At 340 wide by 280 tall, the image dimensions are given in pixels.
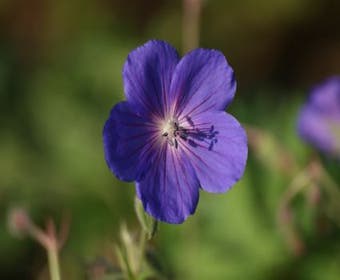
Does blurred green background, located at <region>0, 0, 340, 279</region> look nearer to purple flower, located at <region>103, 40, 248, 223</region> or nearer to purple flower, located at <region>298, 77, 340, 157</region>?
purple flower, located at <region>298, 77, 340, 157</region>

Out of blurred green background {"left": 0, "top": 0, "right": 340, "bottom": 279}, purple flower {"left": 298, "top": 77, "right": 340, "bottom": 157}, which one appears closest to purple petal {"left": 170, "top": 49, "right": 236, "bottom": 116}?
blurred green background {"left": 0, "top": 0, "right": 340, "bottom": 279}

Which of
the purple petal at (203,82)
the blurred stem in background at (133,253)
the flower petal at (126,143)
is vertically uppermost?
the purple petal at (203,82)

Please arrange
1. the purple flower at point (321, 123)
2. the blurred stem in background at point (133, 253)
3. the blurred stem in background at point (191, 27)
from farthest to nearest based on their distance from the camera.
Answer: the blurred stem in background at point (191, 27) < the purple flower at point (321, 123) < the blurred stem in background at point (133, 253)

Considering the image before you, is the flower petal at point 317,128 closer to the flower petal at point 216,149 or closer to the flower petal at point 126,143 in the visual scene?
the flower petal at point 216,149

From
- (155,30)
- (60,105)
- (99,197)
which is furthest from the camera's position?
(155,30)

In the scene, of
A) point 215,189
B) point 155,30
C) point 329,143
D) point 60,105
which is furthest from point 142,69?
point 155,30

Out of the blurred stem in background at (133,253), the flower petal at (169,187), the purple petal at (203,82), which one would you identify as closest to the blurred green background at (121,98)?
the blurred stem in background at (133,253)

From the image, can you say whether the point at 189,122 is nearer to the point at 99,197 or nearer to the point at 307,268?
the point at 307,268

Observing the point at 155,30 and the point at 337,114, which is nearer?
the point at 337,114
